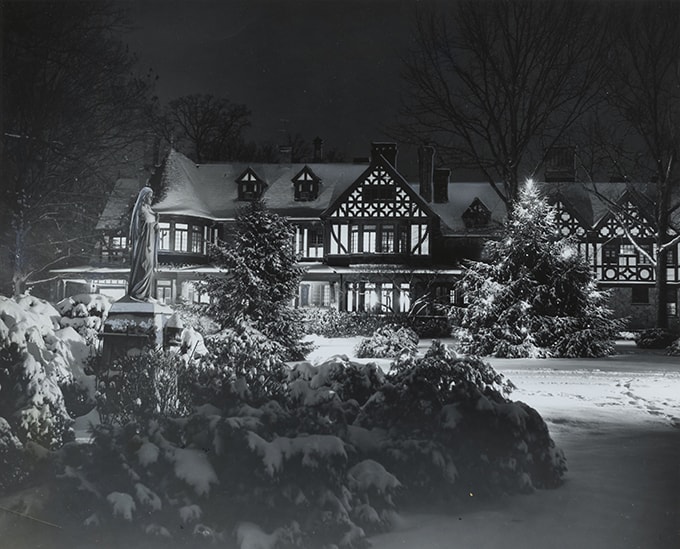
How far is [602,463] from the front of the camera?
500 cm

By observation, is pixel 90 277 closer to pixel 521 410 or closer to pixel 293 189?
pixel 293 189

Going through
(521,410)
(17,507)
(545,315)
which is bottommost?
(17,507)

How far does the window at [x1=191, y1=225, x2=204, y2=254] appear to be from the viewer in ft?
24.9

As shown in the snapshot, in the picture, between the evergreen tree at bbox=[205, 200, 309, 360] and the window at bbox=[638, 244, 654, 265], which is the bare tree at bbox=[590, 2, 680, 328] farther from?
the evergreen tree at bbox=[205, 200, 309, 360]

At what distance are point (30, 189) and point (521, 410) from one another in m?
5.59

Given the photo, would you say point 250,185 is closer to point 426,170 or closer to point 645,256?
point 426,170

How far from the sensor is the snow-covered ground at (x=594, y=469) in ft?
14.5

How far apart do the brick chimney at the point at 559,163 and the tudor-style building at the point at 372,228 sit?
0.04m

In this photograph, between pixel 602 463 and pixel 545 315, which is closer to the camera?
pixel 602 463

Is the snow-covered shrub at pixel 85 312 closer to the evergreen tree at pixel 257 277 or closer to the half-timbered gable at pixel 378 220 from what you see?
the evergreen tree at pixel 257 277

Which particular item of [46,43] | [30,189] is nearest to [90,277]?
[30,189]

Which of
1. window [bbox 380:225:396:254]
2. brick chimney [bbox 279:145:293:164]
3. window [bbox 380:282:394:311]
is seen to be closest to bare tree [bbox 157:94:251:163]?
brick chimney [bbox 279:145:293:164]

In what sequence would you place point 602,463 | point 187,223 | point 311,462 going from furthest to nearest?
point 187,223 → point 602,463 → point 311,462

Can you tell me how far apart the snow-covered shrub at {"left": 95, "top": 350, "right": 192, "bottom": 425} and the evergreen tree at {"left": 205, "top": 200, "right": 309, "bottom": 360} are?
1313mm
